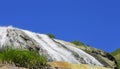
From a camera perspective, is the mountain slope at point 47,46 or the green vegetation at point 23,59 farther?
the mountain slope at point 47,46

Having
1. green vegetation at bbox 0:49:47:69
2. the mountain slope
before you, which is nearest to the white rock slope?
the mountain slope

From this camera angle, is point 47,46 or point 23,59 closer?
point 23,59

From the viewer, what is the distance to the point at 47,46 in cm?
4222

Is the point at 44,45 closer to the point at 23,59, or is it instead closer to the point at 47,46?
the point at 47,46

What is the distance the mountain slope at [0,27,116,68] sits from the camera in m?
39.7

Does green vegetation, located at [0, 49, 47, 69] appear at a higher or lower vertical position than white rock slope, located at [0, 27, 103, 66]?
lower

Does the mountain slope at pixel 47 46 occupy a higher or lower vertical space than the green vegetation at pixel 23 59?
higher

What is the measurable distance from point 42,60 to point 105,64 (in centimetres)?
1529

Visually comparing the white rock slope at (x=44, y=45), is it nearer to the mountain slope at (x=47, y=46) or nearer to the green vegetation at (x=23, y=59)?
the mountain slope at (x=47, y=46)

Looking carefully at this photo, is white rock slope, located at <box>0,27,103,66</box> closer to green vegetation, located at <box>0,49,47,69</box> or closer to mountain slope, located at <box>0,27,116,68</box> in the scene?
mountain slope, located at <box>0,27,116,68</box>

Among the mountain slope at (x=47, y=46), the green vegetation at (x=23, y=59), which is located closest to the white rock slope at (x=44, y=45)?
the mountain slope at (x=47, y=46)

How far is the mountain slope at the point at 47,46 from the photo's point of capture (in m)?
39.7

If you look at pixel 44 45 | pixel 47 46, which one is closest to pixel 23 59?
pixel 44 45

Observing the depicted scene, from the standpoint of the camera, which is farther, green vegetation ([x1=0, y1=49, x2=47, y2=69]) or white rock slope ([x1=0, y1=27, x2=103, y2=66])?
white rock slope ([x1=0, y1=27, x2=103, y2=66])
